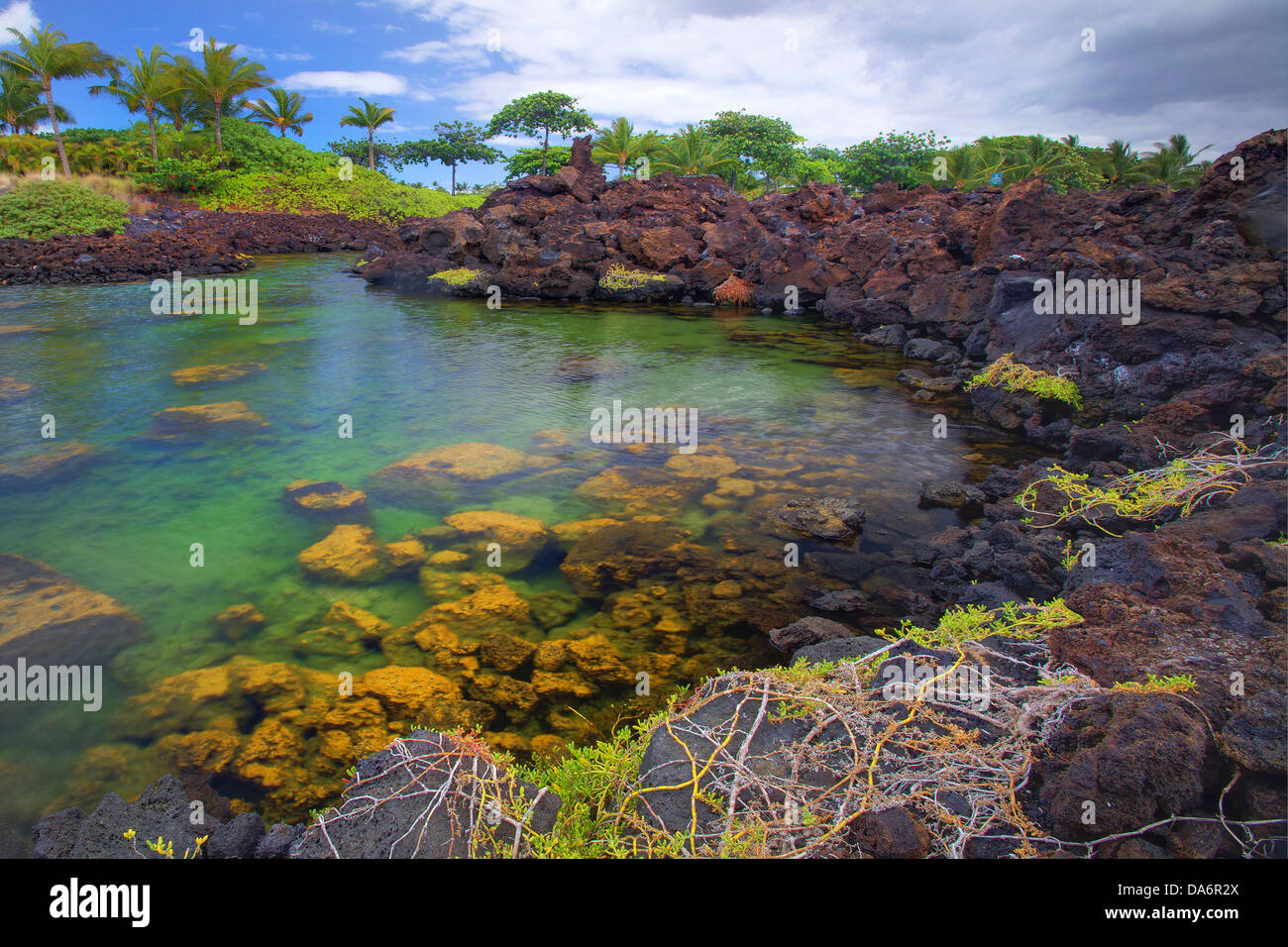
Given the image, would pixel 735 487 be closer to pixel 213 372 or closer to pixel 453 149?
pixel 213 372

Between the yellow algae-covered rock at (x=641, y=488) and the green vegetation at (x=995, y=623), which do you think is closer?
the green vegetation at (x=995, y=623)

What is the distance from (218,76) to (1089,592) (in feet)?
175

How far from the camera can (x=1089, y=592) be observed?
474cm

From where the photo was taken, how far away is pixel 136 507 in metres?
7.69

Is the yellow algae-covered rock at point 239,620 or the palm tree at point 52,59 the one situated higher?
the palm tree at point 52,59

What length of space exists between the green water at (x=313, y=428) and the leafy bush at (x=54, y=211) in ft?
35.0

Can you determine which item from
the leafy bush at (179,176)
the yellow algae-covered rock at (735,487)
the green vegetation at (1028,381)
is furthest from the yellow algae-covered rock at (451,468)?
the leafy bush at (179,176)

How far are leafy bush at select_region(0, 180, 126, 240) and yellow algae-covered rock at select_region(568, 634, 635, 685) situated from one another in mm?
33004

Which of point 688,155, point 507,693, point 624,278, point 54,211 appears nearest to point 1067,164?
point 688,155

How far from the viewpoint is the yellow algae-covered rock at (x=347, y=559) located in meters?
6.43

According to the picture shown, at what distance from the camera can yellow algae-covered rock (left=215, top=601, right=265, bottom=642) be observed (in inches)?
222

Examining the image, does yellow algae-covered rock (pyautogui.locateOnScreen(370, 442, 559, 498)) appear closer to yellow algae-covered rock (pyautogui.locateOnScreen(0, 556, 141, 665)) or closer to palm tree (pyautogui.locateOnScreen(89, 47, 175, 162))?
yellow algae-covered rock (pyautogui.locateOnScreen(0, 556, 141, 665))

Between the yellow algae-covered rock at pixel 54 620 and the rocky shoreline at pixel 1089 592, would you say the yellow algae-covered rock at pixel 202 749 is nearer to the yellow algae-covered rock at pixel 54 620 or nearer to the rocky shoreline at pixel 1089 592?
the rocky shoreline at pixel 1089 592
